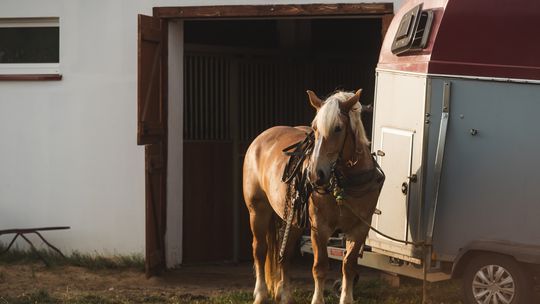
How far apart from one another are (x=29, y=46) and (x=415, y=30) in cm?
516

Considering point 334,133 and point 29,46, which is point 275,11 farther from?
point 334,133

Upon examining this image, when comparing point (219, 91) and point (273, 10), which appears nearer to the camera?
point (273, 10)

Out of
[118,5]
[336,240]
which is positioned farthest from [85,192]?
[336,240]

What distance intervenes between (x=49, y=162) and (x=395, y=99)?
459 cm

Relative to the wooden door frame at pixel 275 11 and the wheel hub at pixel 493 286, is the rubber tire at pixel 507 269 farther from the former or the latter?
the wooden door frame at pixel 275 11

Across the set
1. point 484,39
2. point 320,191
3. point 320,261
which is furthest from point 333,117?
point 484,39

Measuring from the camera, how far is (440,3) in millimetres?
7855

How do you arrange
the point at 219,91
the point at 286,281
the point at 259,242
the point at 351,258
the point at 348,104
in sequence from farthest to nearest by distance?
the point at 219,91, the point at 259,242, the point at 286,281, the point at 351,258, the point at 348,104

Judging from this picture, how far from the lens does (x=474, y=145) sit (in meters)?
7.70

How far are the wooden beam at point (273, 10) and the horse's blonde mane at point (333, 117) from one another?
104 inches

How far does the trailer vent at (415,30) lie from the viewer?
7.89 meters

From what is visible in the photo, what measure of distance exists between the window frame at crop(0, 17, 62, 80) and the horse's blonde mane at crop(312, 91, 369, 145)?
4642mm

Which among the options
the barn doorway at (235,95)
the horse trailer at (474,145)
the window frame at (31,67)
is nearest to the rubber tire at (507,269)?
the horse trailer at (474,145)

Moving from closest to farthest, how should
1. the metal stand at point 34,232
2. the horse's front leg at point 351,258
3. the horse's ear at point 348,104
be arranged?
the horse's ear at point 348,104 < the horse's front leg at point 351,258 < the metal stand at point 34,232
